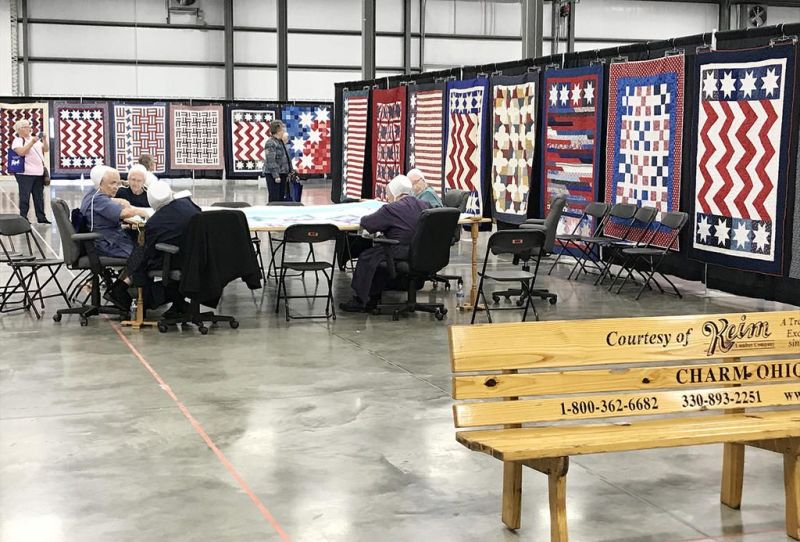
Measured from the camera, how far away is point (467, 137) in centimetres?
1305

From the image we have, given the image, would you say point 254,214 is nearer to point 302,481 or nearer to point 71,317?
point 71,317

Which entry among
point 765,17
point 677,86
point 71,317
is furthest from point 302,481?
point 765,17

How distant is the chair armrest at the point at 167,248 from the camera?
7.50 metres

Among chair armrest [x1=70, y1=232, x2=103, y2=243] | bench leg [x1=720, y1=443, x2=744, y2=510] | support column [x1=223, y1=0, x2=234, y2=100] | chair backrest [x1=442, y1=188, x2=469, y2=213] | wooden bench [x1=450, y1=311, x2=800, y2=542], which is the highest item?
support column [x1=223, y1=0, x2=234, y2=100]

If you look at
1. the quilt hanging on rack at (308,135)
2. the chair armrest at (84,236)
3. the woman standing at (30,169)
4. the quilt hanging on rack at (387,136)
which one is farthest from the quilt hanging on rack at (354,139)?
the chair armrest at (84,236)

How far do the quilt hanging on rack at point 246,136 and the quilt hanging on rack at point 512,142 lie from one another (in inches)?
459

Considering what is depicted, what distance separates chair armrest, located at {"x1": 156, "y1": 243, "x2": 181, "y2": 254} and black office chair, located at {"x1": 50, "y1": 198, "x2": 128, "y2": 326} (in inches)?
19.9

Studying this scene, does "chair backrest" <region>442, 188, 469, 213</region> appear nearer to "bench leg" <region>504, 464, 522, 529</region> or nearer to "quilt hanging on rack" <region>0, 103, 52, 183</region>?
"bench leg" <region>504, 464, 522, 529</region>

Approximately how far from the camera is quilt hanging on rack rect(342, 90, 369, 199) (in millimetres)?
16719

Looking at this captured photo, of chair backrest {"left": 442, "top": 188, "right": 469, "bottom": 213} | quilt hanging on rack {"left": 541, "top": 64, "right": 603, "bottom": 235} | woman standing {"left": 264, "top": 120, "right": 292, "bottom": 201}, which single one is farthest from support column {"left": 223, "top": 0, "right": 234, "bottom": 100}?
chair backrest {"left": 442, "top": 188, "right": 469, "bottom": 213}

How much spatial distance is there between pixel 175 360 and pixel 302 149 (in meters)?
17.4

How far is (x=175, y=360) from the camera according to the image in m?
6.86

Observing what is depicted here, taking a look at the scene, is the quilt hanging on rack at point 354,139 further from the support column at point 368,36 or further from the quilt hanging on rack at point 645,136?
the quilt hanging on rack at point 645,136

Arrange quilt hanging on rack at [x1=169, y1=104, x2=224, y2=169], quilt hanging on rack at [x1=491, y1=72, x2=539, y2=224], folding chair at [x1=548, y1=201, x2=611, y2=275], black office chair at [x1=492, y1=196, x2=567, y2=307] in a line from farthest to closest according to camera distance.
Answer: quilt hanging on rack at [x1=169, y1=104, x2=224, y2=169] → quilt hanging on rack at [x1=491, y1=72, x2=539, y2=224] → folding chair at [x1=548, y1=201, x2=611, y2=275] → black office chair at [x1=492, y1=196, x2=567, y2=307]
